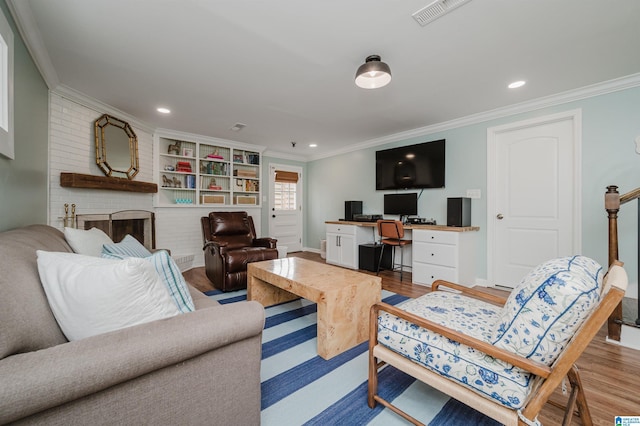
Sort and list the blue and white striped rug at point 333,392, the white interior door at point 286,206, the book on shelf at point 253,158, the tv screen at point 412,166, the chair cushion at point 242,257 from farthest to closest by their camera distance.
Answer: the white interior door at point 286,206
the book on shelf at point 253,158
the tv screen at point 412,166
the chair cushion at point 242,257
the blue and white striped rug at point 333,392

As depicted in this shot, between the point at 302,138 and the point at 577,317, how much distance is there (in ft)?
14.4

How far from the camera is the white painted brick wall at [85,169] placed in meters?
2.80

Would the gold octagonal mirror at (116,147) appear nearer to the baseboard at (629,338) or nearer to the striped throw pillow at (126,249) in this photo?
the striped throw pillow at (126,249)

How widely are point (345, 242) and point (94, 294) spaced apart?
3931 millimetres

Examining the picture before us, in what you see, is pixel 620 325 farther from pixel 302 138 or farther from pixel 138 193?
pixel 138 193

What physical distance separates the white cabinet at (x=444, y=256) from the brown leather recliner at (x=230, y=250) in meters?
1.95

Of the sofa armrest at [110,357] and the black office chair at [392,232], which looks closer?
the sofa armrest at [110,357]

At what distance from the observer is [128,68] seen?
7.83ft

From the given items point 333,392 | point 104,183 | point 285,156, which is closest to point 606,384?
point 333,392

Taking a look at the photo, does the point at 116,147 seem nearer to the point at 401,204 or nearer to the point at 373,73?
the point at 373,73

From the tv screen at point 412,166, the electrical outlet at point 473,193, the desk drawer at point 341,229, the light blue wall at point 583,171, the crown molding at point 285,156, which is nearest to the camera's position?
the light blue wall at point 583,171

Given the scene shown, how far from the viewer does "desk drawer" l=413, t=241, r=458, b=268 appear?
331 centimetres

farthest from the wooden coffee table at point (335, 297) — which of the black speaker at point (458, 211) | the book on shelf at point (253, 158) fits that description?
the book on shelf at point (253, 158)

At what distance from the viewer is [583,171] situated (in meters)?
2.80
